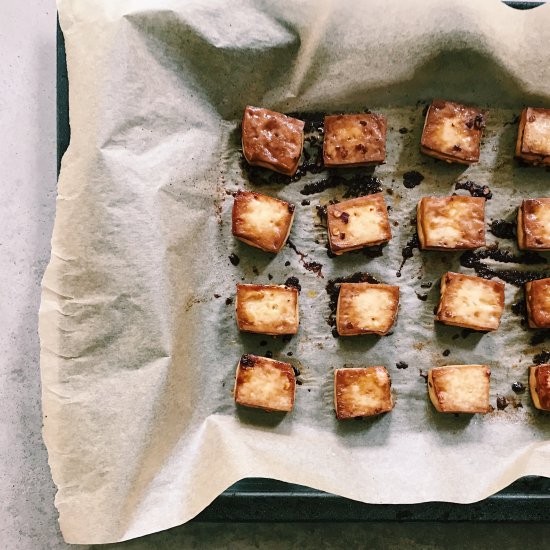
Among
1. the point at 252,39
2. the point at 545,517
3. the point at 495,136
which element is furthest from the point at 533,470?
the point at 252,39

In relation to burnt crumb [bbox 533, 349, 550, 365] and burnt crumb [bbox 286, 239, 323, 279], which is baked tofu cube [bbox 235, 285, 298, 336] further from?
burnt crumb [bbox 533, 349, 550, 365]

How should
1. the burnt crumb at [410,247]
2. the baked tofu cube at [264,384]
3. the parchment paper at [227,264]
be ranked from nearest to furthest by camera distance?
the parchment paper at [227,264]
the baked tofu cube at [264,384]
the burnt crumb at [410,247]

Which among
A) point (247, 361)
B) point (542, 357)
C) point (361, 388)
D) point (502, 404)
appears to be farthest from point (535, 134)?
point (247, 361)

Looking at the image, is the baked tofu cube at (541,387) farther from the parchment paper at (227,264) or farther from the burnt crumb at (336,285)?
the burnt crumb at (336,285)

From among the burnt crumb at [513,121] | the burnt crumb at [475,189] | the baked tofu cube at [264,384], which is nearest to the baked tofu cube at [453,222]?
the burnt crumb at [475,189]

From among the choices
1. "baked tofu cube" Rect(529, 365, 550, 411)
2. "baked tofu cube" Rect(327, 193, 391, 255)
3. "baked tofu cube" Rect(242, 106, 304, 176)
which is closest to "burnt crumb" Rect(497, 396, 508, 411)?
"baked tofu cube" Rect(529, 365, 550, 411)

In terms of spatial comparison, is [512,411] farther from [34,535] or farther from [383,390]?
[34,535]
